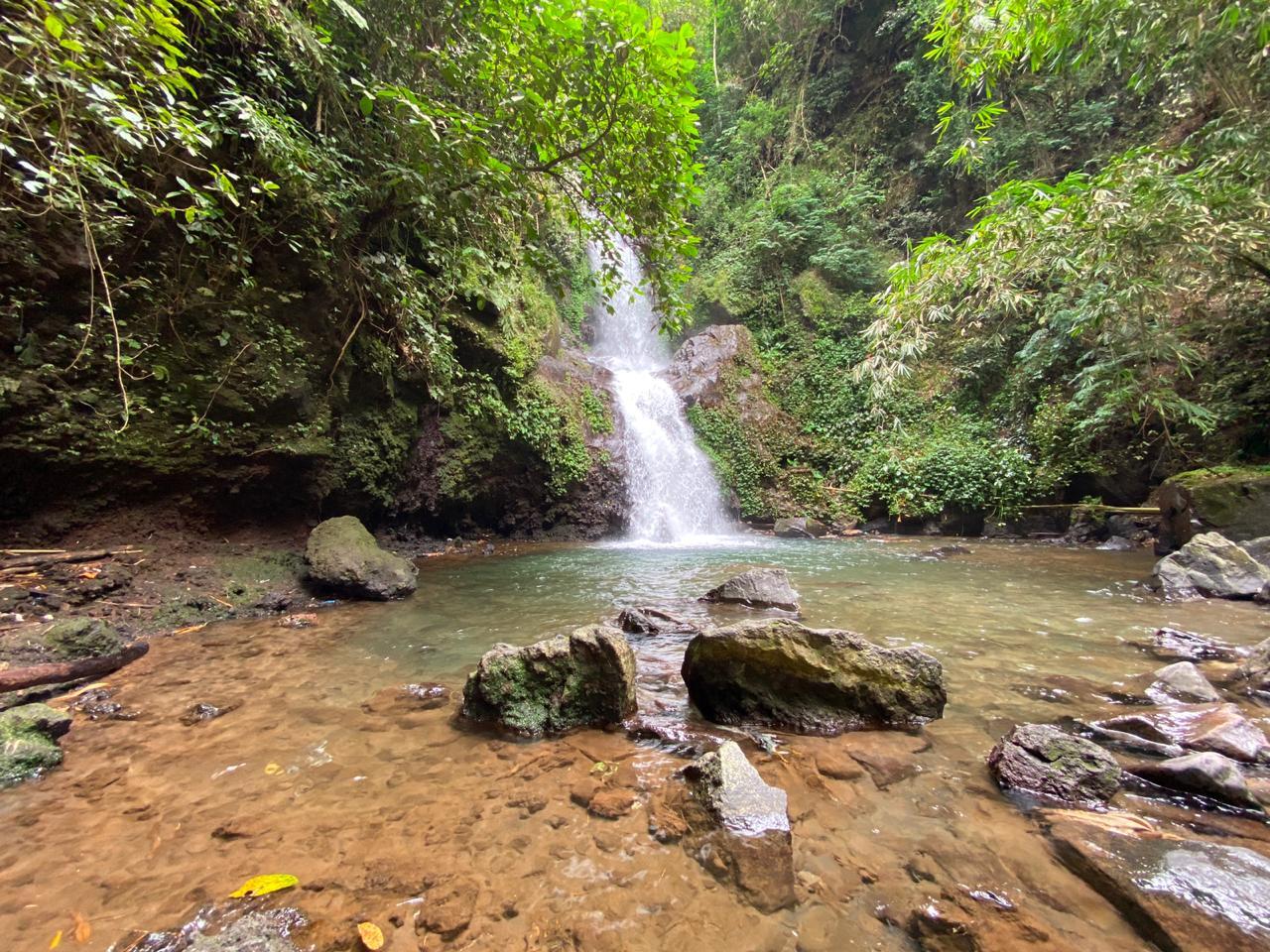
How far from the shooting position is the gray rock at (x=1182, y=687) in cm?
270

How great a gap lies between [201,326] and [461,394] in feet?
11.0

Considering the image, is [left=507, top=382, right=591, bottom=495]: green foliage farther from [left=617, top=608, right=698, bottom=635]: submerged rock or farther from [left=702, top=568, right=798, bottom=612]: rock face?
[left=617, top=608, right=698, bottom=635]: submerged rock

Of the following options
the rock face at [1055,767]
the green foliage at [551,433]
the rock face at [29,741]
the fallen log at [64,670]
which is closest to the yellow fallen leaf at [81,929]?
the rock face at [29,741]

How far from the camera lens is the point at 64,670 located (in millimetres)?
3053

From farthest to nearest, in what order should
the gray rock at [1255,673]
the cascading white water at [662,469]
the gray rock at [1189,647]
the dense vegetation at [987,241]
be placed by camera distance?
the cascading white water at [662,469]
the dense vegetation at [987,241]
the gray rock at [1189,647]
the gray rock at [1255,673]

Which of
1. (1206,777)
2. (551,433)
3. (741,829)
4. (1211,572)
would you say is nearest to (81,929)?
(741,829)

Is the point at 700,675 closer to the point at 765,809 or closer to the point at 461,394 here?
the point at 765,809

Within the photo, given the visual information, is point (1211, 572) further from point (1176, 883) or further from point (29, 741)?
point (29, 741)

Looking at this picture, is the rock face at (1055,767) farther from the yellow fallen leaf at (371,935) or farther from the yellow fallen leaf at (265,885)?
the yellow fallen leaf at (265,885)

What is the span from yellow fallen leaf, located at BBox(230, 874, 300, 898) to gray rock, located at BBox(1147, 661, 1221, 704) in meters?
3.92

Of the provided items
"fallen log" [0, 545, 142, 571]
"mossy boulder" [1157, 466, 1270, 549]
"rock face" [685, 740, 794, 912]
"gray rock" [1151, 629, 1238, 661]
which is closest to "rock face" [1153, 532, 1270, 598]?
"mossy boulder" [1157, 466, 1270, 549]

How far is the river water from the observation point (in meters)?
1.47

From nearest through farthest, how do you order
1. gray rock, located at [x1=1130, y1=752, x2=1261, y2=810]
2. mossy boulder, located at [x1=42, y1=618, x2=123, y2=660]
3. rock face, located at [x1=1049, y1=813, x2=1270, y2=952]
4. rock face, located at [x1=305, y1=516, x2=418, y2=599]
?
1. rock face, located at [x1=1049, y1=813, x2=1270, y2=952]
2. gray rock, located at [x1=1130, y1=752, x2=1261, y2=810]
3. mossy boulder, located at [x1=42, y1=618, x2=123, y2=660]
4. rock face, located at [x1=305, y1=516, x2=418, y2=599]

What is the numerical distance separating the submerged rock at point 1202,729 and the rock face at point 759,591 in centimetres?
251
